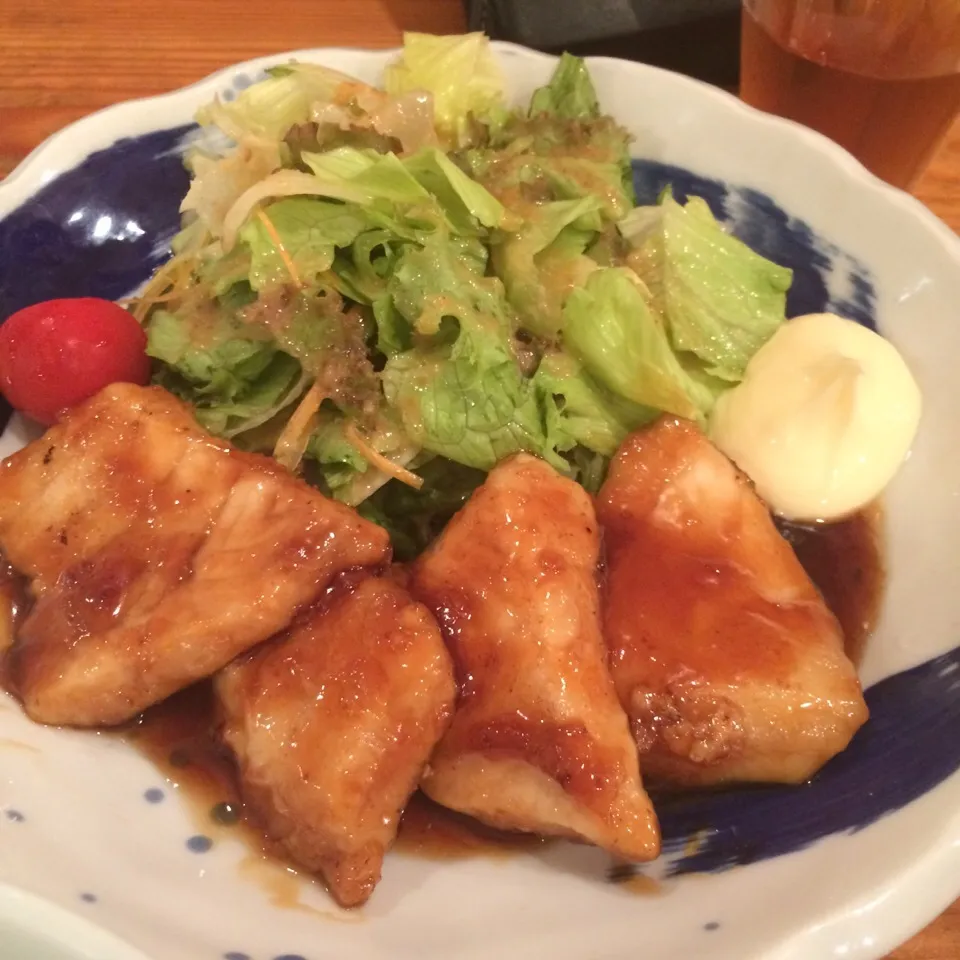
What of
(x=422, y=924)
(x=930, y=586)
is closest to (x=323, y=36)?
(x=930, y=586)

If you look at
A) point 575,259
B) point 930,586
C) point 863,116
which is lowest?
point 930,586

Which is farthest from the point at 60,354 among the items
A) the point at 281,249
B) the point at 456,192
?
the point at 456,192

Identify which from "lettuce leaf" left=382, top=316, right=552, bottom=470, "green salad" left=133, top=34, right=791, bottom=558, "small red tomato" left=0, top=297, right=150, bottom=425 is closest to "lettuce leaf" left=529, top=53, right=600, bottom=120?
"green salad" left=133, top=34, right=791, bottom=558

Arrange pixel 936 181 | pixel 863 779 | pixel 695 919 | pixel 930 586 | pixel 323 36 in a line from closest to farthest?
pixel 695 919
pixel 863 779
pixel 930 586
pixel 936 181
pixel 323 36

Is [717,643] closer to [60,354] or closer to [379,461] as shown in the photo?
[379,461]

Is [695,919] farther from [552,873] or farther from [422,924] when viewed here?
[422,924]

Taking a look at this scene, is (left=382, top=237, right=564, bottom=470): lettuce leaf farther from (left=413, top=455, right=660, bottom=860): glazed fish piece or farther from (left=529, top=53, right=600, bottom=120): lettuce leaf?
(left=529, top=53, right=600, bottom=120): lettuce leaf

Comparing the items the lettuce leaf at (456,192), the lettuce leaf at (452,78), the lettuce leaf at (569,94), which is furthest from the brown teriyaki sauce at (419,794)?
the lettuce leaf at (452,78)

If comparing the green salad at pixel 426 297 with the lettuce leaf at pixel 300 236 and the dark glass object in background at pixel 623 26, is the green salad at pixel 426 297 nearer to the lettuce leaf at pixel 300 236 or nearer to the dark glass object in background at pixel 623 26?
the lettuce leaf at pixel 300 236
